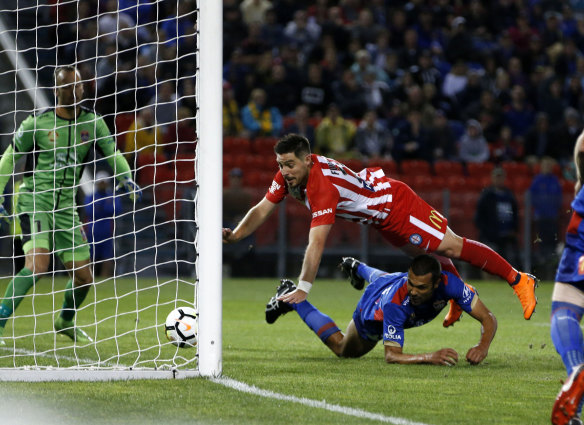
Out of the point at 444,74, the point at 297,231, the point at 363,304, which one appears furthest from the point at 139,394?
the point at 444,74

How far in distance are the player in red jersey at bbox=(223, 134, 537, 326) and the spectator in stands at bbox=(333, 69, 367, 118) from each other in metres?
10.3

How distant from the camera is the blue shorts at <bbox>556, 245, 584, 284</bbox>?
4625 millimetres

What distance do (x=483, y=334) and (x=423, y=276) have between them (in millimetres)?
779

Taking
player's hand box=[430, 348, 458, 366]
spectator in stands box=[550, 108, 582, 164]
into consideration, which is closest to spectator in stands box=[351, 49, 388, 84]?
spectator in stands box=[550, 108, 582, 164]

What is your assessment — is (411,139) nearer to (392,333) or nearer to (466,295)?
(466,295)

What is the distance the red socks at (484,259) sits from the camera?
7.88 metres

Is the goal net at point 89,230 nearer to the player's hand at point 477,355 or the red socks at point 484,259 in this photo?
the player's hand at point 477,355

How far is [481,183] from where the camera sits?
17.2m

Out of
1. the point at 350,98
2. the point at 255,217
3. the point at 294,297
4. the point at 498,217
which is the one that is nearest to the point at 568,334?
the point at 294,297

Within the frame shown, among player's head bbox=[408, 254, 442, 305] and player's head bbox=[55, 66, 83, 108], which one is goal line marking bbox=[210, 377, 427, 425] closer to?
player's head bbox=[408, 254, 442, 305]

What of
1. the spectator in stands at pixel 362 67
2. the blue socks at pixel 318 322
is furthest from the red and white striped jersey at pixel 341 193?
the spectator in stands at pixel 362 67

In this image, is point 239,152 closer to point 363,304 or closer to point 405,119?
point 405,119

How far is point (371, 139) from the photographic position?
17.3m

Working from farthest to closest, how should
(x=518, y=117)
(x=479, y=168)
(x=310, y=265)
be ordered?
(x=518, y=117)
(x=479, y=168)
(x=310, y=265)
